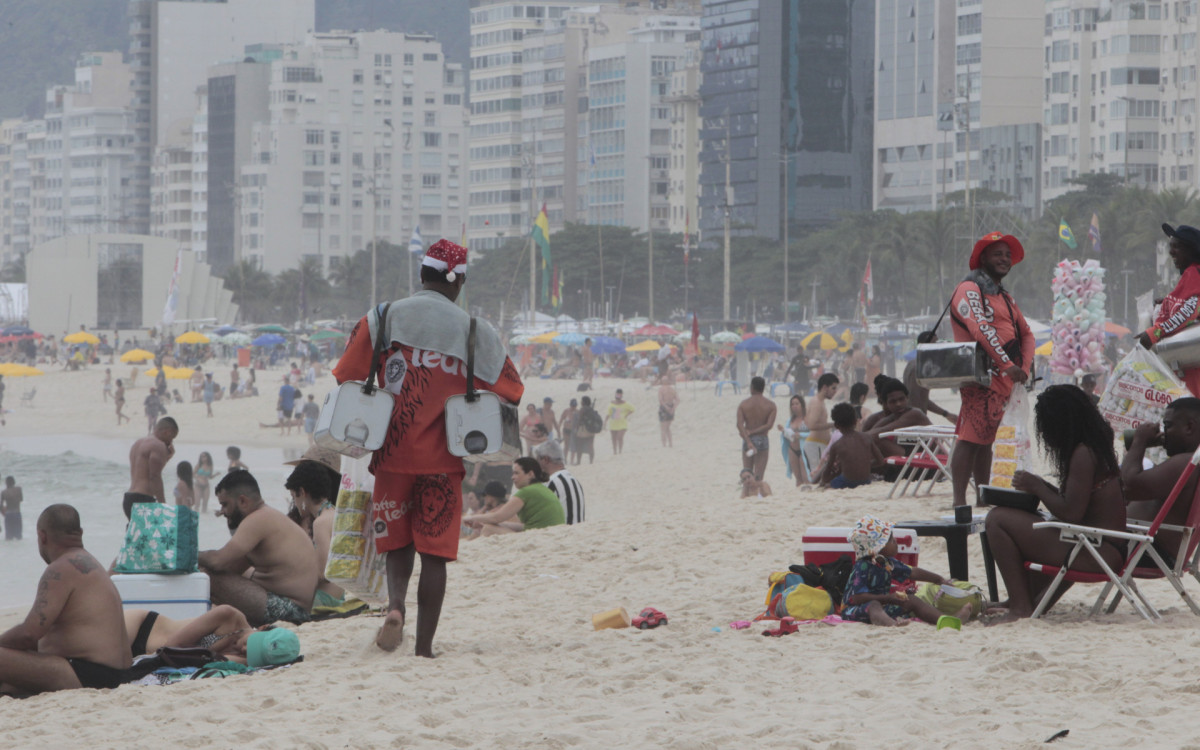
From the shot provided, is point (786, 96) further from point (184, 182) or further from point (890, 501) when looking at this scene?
point (890, 501)

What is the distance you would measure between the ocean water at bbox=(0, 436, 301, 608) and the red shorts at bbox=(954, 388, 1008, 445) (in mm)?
9983

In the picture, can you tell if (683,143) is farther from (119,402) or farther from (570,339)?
(119,402)

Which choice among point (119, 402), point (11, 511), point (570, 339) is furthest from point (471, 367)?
point (570, 339)

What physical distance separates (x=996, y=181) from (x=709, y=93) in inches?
1092

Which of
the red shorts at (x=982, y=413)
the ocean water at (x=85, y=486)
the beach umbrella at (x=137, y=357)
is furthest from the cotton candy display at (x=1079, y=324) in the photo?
the beach umbrella at (x=137, y=357)

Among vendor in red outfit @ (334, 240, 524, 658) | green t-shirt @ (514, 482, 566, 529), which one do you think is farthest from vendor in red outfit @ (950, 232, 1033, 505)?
green t-shirt @ (514, 482, 566, 529)

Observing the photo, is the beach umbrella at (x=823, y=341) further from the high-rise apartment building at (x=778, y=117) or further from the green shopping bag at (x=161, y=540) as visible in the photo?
the high-rise apartment building at (x=778, y=117)

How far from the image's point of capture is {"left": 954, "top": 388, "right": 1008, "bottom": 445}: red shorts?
6566 millimetres

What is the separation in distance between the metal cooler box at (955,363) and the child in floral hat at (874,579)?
111cm

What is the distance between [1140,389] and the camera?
6164mm

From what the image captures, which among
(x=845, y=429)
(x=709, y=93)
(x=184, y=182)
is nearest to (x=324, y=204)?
(x=184, y=182)

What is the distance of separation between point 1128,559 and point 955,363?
60.6 inches

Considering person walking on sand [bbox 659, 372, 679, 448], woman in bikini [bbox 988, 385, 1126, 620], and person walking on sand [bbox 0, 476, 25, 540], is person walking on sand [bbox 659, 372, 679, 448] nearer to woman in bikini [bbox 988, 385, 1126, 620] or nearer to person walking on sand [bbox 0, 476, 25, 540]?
person walking on sand [bbox 0, 476, 25, 540]

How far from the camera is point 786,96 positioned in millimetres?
101062
